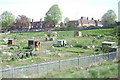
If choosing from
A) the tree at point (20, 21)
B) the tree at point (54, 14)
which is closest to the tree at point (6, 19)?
the tree at point (20, 21)

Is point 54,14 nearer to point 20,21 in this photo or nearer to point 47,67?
point 20,21

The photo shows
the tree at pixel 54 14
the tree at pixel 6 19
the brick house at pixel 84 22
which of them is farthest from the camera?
the tree at pixel 6 19

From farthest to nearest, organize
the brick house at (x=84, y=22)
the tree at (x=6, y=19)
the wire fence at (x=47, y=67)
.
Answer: the tree at (x=6, y=19)
the brick house at (x=84, y=22)
the wire fence at (x=47, y=67)

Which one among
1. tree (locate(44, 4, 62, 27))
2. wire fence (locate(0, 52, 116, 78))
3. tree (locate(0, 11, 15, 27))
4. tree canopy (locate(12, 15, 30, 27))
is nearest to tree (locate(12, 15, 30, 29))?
tree canopy (locate(12, 15, 30, 27))

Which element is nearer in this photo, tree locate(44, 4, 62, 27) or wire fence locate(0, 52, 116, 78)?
wire fence locate(0, 52, 116, 78)

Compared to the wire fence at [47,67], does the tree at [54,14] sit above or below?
above

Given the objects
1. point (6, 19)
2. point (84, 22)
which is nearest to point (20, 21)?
point (6, 19)

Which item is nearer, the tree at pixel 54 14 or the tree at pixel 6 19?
the tree at pixel 54 14

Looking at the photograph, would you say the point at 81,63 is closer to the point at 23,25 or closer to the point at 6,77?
the point at 6,77

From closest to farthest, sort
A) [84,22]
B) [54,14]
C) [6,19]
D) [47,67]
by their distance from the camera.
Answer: [47,67]
[54,14]
[84,22]
[6,19]

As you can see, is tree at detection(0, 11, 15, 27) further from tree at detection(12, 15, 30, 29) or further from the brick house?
the brick house

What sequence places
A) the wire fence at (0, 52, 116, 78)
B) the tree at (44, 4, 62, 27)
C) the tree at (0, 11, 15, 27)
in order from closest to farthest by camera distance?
the wire fence at (0, 52, 116, 78)
the tree at (44, 4, 62, 27)
the tree at (0, 11, 15, 27)

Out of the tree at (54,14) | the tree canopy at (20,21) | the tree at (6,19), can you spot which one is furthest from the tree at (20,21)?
the tree at (54,14)

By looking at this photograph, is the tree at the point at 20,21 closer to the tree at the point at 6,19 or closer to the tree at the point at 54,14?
the tree at the point at 6,19
